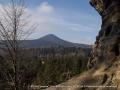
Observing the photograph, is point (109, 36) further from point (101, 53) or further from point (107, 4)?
point (107, 4)

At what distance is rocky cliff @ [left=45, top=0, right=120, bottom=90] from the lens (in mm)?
13773

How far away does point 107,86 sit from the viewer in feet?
43.2

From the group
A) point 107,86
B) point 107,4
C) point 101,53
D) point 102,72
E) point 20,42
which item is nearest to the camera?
point 107,86

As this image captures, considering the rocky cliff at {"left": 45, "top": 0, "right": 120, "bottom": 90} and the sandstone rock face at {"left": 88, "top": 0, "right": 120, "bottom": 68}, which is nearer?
the rocky cliff at {"left": 45, "top": 0, "right": 120, "bottom": 90}

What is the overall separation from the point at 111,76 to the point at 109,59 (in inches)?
51.8

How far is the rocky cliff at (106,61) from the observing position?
13.8m

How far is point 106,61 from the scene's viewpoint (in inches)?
595

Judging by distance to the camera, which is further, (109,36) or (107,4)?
(107,4)

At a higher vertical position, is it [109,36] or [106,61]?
[109,36]

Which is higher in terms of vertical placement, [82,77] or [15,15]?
[15,15]

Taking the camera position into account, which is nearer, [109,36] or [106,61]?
[106,61]

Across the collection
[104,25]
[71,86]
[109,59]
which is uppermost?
[104,25]

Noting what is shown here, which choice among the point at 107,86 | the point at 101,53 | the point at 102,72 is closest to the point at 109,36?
the point at 101,53

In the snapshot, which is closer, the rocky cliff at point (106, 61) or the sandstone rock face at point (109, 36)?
the rocky cliff at point (106, 61)
